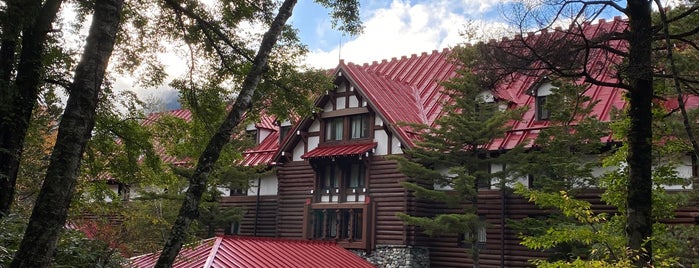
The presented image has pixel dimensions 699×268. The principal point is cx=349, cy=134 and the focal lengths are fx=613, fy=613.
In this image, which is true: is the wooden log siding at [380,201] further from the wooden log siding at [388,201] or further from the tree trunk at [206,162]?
the tree trunk at [206,162]

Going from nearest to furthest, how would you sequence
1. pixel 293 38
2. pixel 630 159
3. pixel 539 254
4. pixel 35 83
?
1. pixel 630 159
2. pixel 35 83
3. pixel 293 38
4. pixel 539 254

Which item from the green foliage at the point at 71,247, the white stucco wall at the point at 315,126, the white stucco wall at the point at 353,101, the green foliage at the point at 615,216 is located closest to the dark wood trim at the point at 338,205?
the white stucco wall at the point at 315,126

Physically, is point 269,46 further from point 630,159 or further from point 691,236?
→ point 691,236

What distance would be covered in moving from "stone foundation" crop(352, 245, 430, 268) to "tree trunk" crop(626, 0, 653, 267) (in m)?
14.3

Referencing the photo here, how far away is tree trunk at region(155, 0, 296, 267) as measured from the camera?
9.11 m

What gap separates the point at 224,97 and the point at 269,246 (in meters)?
6.07

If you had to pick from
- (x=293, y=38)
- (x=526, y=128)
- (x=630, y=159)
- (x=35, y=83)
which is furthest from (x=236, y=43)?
(x=526, y=128)

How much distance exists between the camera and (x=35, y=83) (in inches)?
403

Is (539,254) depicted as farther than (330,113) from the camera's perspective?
No

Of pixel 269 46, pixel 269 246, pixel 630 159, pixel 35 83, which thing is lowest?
pixel 269 246

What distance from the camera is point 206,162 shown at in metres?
9.63

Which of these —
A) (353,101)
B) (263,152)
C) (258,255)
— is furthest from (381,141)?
(258,255)

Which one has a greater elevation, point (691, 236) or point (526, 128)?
point (526, 128)

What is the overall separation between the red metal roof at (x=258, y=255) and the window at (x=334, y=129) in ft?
21.2
